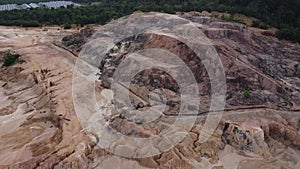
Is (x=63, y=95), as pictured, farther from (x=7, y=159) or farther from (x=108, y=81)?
(x=7, y=159)

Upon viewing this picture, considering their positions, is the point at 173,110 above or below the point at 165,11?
below

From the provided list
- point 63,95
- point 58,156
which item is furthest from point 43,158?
point 63,95

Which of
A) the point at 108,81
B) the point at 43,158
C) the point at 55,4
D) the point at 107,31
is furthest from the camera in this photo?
the point at 55,4

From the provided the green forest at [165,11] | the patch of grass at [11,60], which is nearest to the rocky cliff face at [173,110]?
the patch of grass at [11,60]

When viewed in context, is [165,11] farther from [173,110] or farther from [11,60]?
[173,110]

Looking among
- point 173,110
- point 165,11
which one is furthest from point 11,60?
point 165,11

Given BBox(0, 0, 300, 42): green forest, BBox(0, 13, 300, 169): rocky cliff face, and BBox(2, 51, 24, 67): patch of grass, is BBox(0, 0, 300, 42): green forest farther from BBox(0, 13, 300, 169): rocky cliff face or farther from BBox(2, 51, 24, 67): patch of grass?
BBox(2, 51, 24, 67): patch of grass
